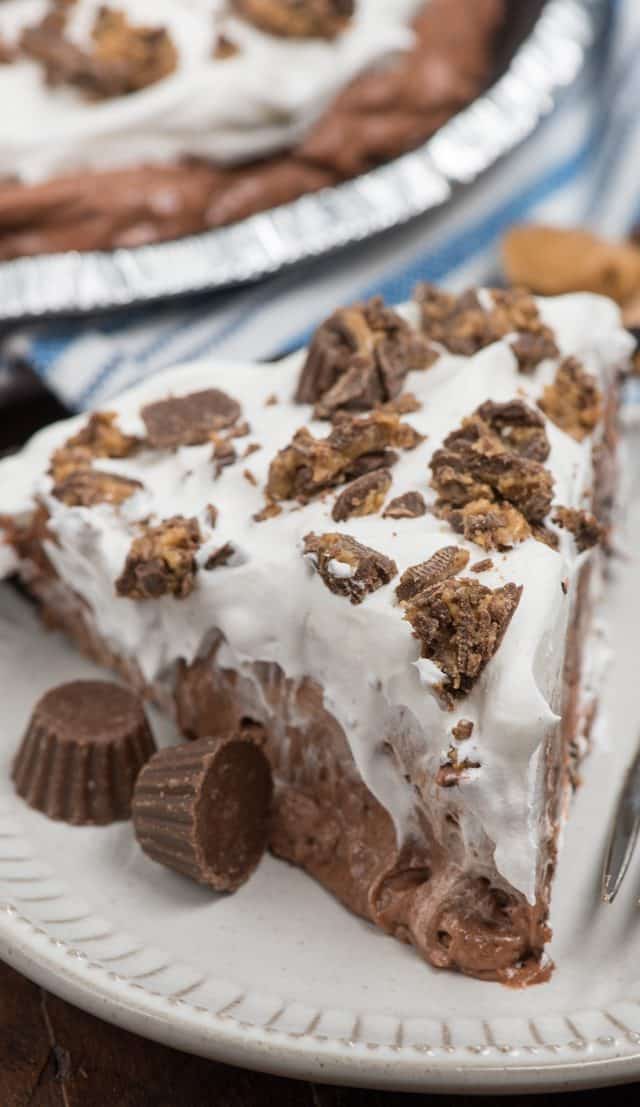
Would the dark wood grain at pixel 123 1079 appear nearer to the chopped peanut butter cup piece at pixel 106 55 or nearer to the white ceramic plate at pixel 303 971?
the white ceramic plate at pixel 303 971

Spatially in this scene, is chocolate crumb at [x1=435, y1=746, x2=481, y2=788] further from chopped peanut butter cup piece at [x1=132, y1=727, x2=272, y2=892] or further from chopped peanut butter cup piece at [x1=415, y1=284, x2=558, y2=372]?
chopped peanut butter cup piece at [x1=415, y1=284, x2=558, y2=372]

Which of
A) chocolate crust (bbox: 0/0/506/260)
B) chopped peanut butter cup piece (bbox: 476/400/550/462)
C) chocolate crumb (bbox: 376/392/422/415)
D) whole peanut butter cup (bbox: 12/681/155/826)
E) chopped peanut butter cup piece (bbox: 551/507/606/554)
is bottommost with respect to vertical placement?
whole peanut butter cup (bbox: 12/681/155/826)

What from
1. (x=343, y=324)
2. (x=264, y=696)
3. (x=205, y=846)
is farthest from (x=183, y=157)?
(x=205, y=846)

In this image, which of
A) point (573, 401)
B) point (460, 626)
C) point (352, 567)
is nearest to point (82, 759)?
point (352, 567)

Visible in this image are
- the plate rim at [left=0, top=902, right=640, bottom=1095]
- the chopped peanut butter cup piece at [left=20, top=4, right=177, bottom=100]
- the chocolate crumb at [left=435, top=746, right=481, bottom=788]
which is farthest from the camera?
the chopped peanut butter cup piece at [left=20, top=4, right=177, bottom=100]

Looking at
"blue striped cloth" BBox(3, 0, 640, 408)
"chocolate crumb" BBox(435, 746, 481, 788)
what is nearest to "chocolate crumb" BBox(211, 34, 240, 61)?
"blue striped cloth" BBox(3, 0, 640, 408)

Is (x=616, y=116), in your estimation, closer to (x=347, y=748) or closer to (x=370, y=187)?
(x=370, y=187)
